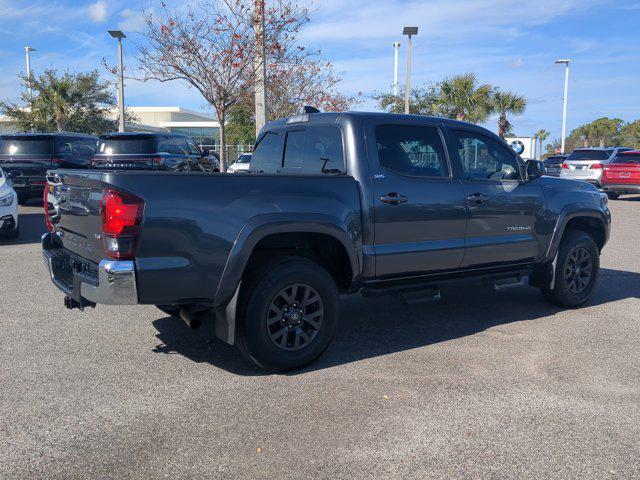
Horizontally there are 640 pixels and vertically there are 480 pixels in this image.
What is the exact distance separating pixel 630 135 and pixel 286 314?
62.7 m

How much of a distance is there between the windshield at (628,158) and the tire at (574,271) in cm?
1551

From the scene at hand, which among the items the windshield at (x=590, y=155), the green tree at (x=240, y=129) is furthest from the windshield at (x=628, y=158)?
the green tree at (x=240, y=129)

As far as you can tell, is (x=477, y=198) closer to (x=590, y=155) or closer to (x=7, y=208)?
(x=7, y=208)

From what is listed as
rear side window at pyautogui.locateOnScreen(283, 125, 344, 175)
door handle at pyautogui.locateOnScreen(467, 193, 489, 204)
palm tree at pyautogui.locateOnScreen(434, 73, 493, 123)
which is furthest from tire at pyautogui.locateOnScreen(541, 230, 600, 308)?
palm tree at pyautogui.locateOnScreen(434, 73, 493, 123)

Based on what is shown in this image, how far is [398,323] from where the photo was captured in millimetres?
6043

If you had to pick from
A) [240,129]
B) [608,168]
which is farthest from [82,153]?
[240,129]

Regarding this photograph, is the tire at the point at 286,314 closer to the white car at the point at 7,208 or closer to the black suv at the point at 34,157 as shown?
the white car at the point at 7,208

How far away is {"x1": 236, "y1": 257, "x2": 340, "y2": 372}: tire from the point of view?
441 cm

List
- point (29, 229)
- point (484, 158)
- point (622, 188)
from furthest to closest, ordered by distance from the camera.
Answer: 1. point (622, 188)
2. point (29, 229)
3. point (484, 158)

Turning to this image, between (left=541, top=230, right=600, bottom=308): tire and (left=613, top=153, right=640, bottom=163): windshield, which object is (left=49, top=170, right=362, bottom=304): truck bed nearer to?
(left=541, top=230, right=600, bottom=308): tire

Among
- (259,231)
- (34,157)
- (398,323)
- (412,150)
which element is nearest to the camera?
(259,231)

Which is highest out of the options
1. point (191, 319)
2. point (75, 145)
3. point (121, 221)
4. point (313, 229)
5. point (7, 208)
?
point (75, 145)

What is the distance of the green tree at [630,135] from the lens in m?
56.4

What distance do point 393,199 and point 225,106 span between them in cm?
1111
